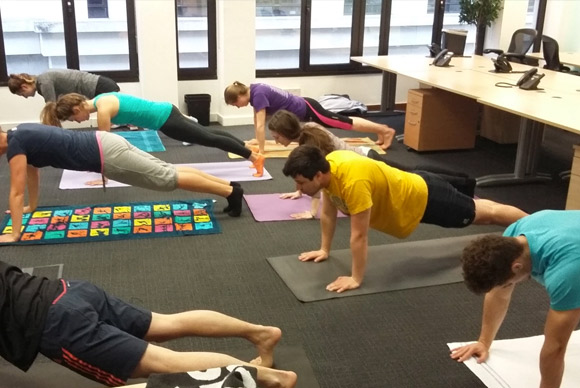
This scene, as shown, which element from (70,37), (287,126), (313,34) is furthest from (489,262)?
(313,34)

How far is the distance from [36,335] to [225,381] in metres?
0.69

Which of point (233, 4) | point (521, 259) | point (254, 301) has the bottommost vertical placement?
point (254, 301)

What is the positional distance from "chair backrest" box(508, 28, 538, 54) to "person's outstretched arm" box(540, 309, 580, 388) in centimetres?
569

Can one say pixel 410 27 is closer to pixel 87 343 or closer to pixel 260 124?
pixel 260 124

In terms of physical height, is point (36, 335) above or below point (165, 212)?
above

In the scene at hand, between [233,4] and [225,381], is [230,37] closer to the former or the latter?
[233,4]

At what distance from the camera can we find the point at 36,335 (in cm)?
187

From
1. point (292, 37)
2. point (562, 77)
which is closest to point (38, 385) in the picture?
point (562, 77)

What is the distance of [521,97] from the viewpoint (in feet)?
15.3

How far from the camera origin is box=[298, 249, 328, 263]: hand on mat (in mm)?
3386

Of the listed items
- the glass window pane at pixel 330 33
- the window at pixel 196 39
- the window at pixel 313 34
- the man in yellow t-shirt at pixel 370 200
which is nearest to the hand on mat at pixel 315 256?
the man in yellow t-shirt at pixel 370 200

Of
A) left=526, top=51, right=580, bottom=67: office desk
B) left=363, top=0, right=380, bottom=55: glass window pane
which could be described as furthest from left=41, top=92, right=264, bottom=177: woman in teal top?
left=526, top=51, right=580, bottom=67: office desk

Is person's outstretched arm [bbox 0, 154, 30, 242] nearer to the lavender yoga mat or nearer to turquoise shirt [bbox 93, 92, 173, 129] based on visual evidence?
turquoise shirt [bbox 93, 92, 173, 129]

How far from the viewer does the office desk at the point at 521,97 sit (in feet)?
13.6
